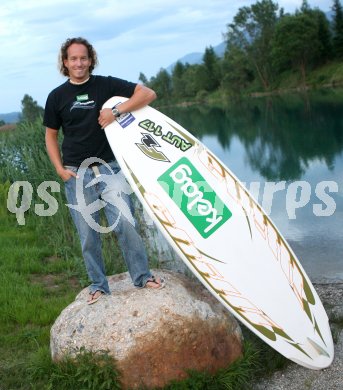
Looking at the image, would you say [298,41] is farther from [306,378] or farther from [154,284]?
[306,378]

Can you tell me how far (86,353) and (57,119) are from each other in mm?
1455

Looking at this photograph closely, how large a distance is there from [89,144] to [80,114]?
0.65 feet

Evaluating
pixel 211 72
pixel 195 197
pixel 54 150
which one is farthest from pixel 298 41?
pixel 54 150

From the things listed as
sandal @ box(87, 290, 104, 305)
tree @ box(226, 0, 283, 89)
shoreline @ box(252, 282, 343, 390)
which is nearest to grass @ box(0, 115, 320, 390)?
shoreline @ box(252, 282, 343, 390)

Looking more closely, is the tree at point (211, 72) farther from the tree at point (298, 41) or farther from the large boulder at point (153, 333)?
the large boulder at point (153, 333)

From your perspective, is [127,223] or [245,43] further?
[245,43]

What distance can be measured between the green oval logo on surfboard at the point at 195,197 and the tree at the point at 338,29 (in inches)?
1703

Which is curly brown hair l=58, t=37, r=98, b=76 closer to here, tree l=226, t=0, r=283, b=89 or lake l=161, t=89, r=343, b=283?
lake l=161, t=89, r=343, b=283

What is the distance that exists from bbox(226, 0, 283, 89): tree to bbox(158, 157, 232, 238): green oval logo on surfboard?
1969 inches

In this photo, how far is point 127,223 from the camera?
3.56m

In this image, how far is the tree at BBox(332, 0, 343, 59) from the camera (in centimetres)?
4391

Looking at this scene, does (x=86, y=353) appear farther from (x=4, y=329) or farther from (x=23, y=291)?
(x=23, y=291)

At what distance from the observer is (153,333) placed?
325 centimetres

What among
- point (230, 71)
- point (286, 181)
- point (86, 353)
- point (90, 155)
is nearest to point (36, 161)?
point (90, 155)
